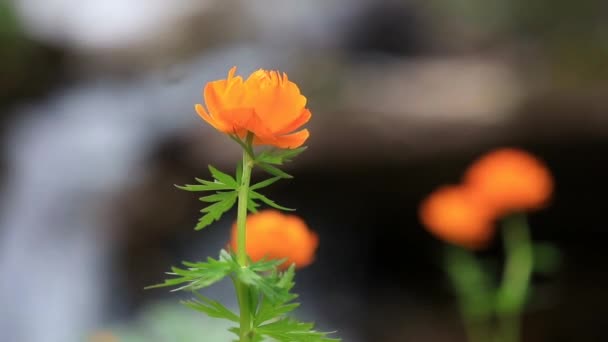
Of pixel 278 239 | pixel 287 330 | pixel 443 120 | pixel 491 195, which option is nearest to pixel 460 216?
pixel 491 195

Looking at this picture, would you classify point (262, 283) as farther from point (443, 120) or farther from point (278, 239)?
point (443, 120)

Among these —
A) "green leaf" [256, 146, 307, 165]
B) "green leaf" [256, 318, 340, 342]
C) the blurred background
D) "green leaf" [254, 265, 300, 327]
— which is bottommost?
"green leaf" [256, 318, 340, 342]

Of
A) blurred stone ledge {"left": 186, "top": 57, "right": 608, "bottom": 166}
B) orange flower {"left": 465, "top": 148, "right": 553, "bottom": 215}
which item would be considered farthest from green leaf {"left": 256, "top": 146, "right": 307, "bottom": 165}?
blurred stone ledge {"left": 186, "top": 57, "right": 608, "bottom": 166}

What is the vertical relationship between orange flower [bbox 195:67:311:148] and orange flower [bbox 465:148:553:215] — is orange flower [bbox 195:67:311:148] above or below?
below

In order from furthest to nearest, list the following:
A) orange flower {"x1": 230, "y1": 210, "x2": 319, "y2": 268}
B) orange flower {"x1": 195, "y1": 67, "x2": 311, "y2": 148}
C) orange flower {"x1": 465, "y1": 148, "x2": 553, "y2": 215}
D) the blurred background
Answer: the blurred background
orange flower {"x1": 465, "y1": 148, "x2": 553, "y2": 215}
orange flower {"x1": 230, "y1": 210, "x2": 319, "y2": 268}
orange flower {"x1": 195, "y1": 67, "x2": 311, "y2": 148}

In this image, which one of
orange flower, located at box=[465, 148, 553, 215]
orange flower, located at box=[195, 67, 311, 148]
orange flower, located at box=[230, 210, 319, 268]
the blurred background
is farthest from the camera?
the blurred background

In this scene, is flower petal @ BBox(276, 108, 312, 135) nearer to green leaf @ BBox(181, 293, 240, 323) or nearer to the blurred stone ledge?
green leaf @ BBox(181, 293, 240, 323)

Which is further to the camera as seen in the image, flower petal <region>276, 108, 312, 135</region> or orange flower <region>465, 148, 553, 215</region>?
orange flower <region>465, 148, 553, 215</region>

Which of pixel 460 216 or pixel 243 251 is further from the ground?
pixel 460 216
